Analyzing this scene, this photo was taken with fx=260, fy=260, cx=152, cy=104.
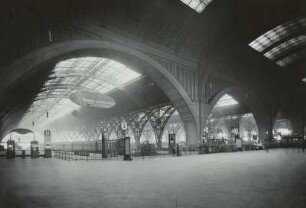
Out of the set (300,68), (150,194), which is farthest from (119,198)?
(300,68)

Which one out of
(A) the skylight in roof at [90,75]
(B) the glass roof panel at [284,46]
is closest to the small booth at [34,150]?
(A) the skylight in roof at [90,75]

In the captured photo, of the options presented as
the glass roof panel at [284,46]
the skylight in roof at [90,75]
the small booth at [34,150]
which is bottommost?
the small booth at [34,150]

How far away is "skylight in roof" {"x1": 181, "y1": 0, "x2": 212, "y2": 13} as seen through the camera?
2307 cm

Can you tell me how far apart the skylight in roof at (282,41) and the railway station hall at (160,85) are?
22 centimetres

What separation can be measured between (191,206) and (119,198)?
1826 mm

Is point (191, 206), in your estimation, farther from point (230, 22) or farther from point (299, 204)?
point (230, 22)

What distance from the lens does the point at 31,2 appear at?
15.8 m

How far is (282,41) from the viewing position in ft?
114

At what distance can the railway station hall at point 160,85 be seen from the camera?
7039mm

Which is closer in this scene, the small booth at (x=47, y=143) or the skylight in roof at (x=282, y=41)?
the small booth at (x=47, y=143)

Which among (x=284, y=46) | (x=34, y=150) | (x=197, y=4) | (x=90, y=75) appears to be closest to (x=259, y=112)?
(x=284, y=46)

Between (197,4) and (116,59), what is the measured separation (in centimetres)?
893

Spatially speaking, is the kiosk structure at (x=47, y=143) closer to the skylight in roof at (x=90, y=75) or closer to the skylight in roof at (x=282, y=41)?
the skylight in roof at (x=90, y=75)

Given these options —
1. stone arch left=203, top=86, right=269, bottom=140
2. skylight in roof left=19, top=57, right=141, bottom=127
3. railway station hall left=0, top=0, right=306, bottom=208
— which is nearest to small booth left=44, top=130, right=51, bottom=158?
railway station hall left=0, top=0, right=306, bottom=208
